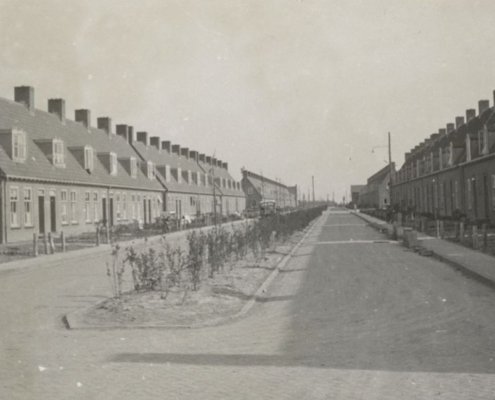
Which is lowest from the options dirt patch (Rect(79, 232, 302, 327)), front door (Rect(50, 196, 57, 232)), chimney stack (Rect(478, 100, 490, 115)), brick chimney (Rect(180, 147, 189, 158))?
dirt patch (Rect(79, 232, 302, 327))

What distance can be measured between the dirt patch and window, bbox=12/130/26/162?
19.3m

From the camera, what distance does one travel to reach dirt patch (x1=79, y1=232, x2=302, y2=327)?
9.51 m

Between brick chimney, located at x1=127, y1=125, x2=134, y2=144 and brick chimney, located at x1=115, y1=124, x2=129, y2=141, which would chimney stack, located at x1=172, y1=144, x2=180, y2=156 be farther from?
brick chimney, located at x1=115, y1=124, x2=129, y2=141

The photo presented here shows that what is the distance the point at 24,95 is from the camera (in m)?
36.0

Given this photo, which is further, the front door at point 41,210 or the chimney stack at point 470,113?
the chimney stack at point 470,113

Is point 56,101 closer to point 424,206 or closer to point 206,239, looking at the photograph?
point 206,239

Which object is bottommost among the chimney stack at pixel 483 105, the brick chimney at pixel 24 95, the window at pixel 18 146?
the window at pixel 18 146

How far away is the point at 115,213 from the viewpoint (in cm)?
4162

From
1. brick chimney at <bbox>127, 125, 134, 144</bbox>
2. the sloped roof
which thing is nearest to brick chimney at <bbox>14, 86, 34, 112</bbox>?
the sloped roof

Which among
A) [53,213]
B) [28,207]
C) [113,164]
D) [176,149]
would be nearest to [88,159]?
[113,164]

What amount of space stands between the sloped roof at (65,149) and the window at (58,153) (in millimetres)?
324

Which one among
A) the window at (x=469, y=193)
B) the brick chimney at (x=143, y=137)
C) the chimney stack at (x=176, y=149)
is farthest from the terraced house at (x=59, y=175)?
the window at (x=469, y=193)

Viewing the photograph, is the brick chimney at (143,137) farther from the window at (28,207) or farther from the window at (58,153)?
the window at (28,207)

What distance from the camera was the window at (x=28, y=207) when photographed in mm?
29656
